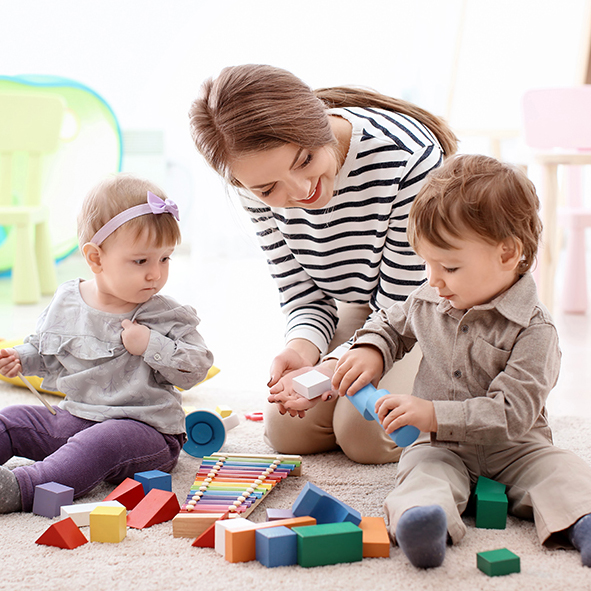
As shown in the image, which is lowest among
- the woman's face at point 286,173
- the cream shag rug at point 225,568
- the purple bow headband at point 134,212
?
the cream shag rug at point 225,568

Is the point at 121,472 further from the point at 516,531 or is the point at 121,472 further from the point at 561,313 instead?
the point at 561,313

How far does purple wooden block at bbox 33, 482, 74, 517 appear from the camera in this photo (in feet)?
3.17

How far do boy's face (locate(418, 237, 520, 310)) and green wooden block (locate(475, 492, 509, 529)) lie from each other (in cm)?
26

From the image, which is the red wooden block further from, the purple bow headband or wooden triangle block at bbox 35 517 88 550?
the purple bow headband

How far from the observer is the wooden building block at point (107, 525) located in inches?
34.9

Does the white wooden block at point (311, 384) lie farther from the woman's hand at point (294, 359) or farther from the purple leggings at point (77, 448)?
the purple leggings at point (77, 448)

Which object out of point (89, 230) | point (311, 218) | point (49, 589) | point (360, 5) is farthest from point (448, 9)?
point (49, 589)

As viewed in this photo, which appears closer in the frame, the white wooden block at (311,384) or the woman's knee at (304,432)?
the white wooden block at (311,384)

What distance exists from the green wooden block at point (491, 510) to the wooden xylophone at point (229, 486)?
11.7 inches

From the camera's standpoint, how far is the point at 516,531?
0.93 metres

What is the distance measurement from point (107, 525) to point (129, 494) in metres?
0.11

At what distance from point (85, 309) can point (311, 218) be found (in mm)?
426

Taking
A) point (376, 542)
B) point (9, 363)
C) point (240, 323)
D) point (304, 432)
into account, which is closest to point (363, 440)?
point (304, 432)

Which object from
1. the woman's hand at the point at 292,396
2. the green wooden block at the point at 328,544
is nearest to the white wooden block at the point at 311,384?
the woman's hand at the point at 292,396
